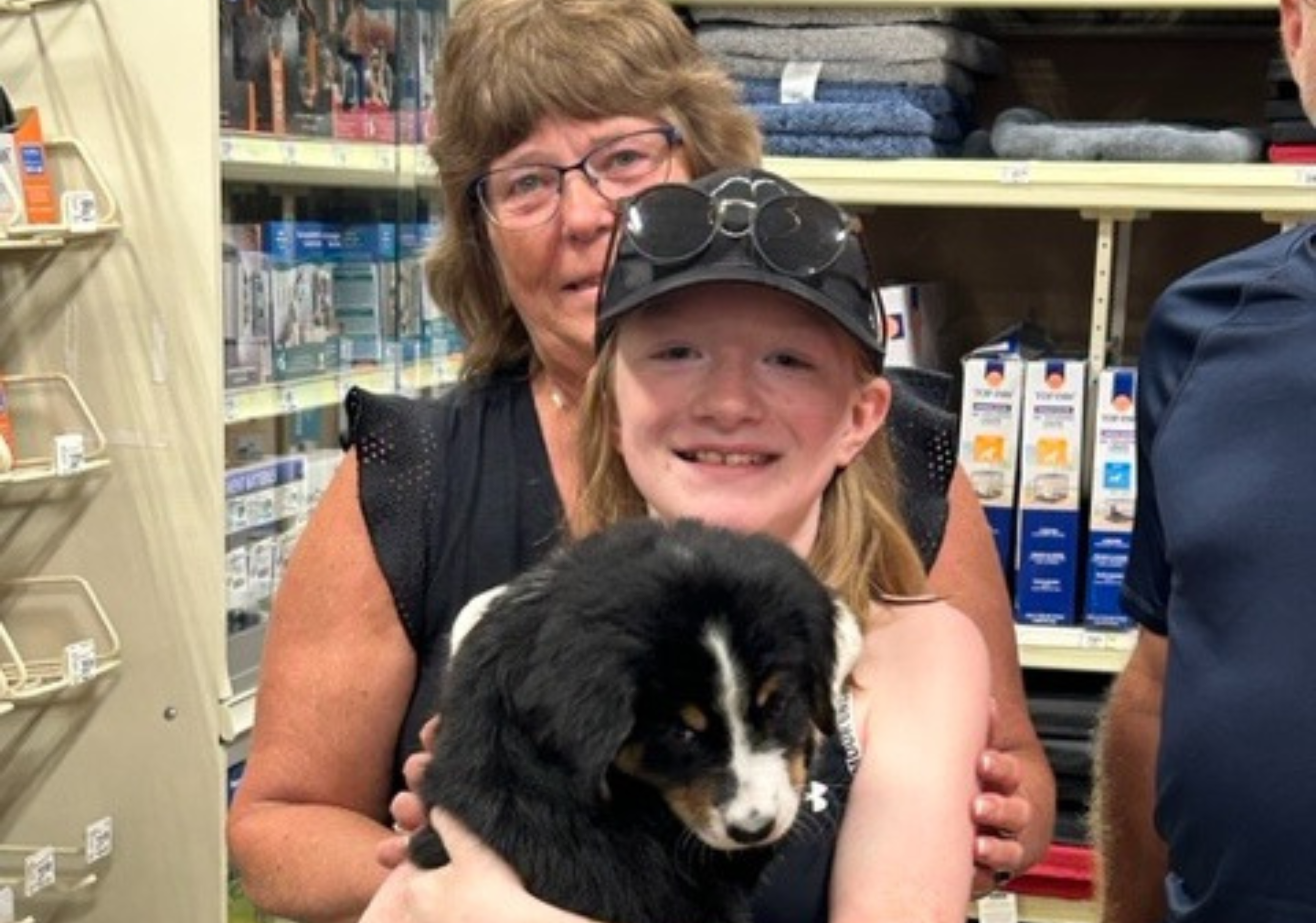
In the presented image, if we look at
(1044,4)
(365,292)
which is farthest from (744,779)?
(365,292)

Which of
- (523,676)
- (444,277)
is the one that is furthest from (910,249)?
(523,676)

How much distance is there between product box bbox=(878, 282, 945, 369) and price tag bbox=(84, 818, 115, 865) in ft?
5.09

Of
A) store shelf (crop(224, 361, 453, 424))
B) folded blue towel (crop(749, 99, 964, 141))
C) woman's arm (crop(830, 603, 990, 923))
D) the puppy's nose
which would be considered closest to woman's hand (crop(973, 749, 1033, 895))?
woman's arm (crop(830, 603, 990, 923))

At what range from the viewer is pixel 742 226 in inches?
51.6

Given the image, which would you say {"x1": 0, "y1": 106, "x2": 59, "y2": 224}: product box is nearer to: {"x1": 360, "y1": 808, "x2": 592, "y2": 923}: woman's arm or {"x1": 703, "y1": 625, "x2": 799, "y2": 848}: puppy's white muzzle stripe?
{"x1": 360, "y1": 808, "x2": 592, "y2": 923}: woman's arm

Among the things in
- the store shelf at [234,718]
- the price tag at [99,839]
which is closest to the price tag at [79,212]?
the store shelf at [234,718]

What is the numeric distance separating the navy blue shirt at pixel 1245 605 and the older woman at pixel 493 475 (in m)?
0.20

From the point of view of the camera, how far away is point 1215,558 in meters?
1.41

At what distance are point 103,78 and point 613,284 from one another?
1.69m

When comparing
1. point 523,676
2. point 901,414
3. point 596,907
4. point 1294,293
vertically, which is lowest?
point 596,907

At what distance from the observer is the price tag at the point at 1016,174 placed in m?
3.12

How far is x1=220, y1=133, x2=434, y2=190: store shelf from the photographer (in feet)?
9.55

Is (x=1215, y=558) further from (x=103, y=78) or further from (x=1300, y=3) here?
(x=103, y=78)

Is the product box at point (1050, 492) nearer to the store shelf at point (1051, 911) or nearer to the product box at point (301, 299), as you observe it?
the store shelf at point (1051, 911)
